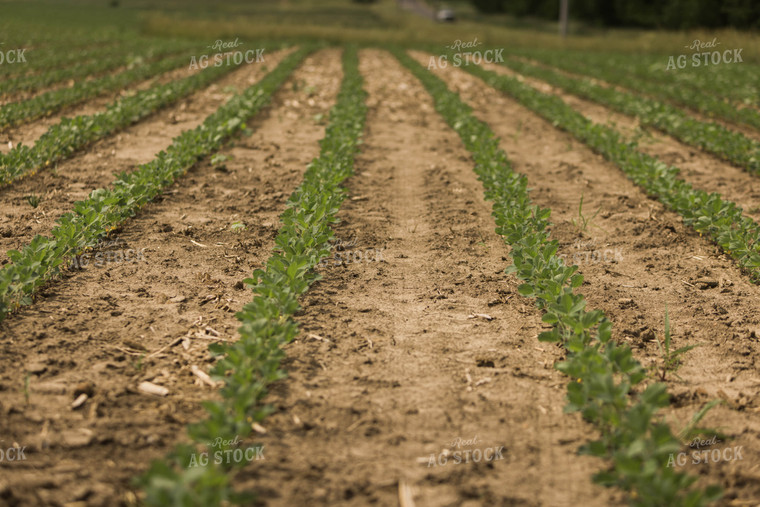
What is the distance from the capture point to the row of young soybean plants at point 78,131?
7586mm

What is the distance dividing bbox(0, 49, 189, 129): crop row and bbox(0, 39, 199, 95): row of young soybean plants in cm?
105

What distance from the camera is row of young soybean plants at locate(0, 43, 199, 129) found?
1044cm

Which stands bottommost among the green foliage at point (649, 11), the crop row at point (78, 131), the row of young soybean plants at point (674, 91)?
the crop row at point (78, 131)

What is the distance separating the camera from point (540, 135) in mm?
11172

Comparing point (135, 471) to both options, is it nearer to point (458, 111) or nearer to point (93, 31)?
point (458, 111)

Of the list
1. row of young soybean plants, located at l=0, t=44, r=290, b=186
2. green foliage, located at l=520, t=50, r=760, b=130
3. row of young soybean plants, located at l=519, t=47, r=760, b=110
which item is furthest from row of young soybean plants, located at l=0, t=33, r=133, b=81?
row of young soybean plants, located at l=519, t=47, r=760, b=110

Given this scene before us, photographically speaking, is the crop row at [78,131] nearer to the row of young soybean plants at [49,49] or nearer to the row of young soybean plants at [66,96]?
the row of young soybean plants at [66,96]

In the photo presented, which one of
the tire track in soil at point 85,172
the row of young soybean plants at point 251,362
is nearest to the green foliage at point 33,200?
the tire track in soil at point 85,172

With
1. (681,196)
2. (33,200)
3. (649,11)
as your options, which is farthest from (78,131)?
(649,11)

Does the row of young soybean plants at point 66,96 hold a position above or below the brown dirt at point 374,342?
above

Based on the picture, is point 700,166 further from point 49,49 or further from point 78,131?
point 49,49

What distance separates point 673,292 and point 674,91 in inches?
500

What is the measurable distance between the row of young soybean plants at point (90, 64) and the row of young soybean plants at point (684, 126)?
531 inches

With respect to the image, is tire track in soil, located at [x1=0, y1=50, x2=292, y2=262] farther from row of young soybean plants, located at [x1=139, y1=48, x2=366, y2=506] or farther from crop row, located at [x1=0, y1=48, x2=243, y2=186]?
row of young soybean plants, located at [x1=139, y1=48, x2=366, y2=506]
